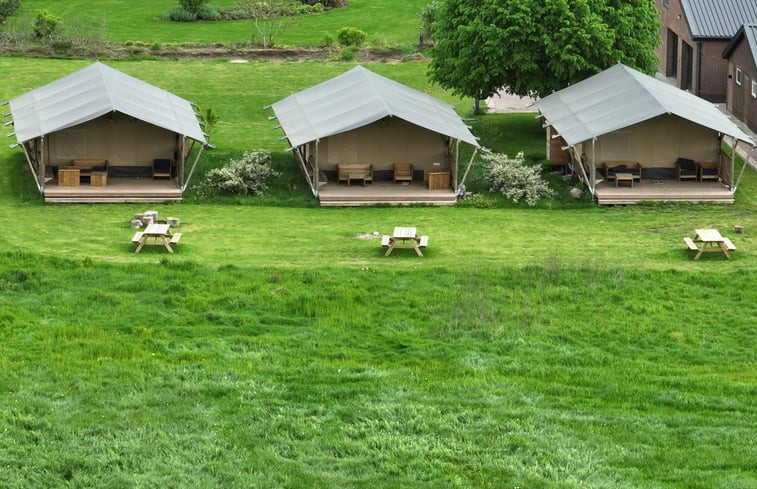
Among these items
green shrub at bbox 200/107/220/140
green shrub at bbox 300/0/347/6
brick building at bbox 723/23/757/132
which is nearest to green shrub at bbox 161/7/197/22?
green shrub at bbox 300/0/347/6

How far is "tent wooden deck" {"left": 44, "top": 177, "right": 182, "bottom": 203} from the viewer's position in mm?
43594

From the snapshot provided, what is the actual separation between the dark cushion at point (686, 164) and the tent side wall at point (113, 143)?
17.4 meters

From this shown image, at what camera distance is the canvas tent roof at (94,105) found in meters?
44.4

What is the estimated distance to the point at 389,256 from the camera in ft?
118

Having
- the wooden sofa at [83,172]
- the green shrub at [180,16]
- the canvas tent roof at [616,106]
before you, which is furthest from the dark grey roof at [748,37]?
the green shrub at [180,16]

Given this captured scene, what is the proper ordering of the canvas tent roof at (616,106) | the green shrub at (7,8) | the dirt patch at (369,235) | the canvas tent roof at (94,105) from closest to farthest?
1. the dirt patch at (369,235)
2. the canvas tent roof at (94,105)
3. the canvas tent roof at (616,106)
4. the green shrub at (7,8)

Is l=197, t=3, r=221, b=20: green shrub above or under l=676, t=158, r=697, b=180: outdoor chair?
above

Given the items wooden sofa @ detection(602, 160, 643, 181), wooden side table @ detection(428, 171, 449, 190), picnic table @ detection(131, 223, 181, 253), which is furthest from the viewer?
wooden sofa @ detection(602, 160, 643, 181)

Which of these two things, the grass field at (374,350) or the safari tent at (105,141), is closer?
the grass field at (374,350)

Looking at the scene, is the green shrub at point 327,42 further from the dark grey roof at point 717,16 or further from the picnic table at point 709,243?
the picnic table at point 709,243

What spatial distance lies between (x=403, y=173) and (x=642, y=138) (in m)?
8.24

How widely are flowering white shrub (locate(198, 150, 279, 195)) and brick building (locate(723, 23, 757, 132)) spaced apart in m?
19.9

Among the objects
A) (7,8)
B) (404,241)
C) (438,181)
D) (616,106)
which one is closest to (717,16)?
(616,106)

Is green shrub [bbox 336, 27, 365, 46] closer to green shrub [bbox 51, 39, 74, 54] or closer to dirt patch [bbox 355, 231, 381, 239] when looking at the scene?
green shrub [bbox 51, 39, 74, 54]
